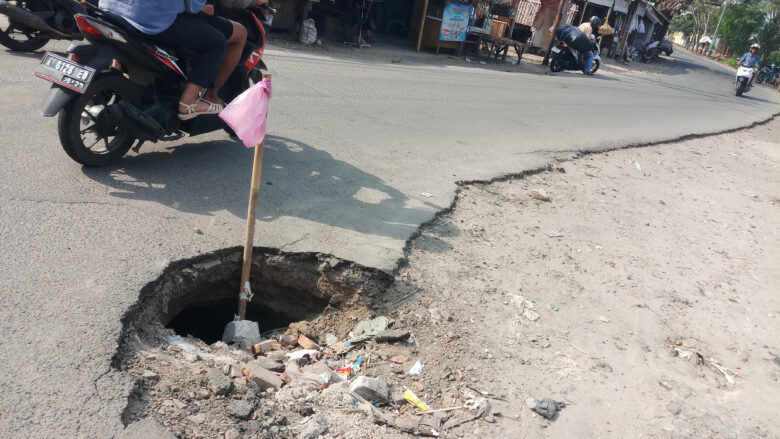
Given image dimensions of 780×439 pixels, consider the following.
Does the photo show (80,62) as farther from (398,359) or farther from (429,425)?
(429,425)

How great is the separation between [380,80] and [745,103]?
674 inches

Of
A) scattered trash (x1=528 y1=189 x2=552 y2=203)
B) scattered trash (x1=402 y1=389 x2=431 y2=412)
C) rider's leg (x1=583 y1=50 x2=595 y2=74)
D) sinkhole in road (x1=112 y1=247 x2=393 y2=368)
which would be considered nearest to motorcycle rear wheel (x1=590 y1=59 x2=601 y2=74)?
rider's leg (x1=583 y1=50 x2=595 y2=74)

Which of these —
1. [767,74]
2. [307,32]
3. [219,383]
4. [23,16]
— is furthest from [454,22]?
[767,74]

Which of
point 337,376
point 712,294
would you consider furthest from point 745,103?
point 337,376

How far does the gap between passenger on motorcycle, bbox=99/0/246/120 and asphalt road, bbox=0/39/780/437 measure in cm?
57

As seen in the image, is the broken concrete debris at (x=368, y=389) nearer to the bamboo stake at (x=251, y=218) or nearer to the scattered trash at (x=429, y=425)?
the scattered trash at (x=429, y=425)

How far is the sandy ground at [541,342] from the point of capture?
104 inches

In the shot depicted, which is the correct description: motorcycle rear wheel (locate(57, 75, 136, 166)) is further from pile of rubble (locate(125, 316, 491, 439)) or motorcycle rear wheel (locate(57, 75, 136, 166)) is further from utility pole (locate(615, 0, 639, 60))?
utility pole (locate(615, 0, 639, 60))

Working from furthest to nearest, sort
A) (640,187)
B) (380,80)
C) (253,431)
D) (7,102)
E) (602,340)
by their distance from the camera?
(380,80), (640,187), (7,102), (602,340), (253,431)

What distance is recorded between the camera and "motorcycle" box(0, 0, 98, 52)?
7.10 meters

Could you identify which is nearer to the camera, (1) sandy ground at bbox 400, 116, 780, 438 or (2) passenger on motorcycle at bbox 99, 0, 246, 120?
(1) sandy ground at bbox 400, 116, 780, 438

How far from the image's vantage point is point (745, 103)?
20.9m

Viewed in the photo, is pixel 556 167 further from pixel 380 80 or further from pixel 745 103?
pixel 745 103

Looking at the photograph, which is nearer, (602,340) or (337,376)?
(337,376)
